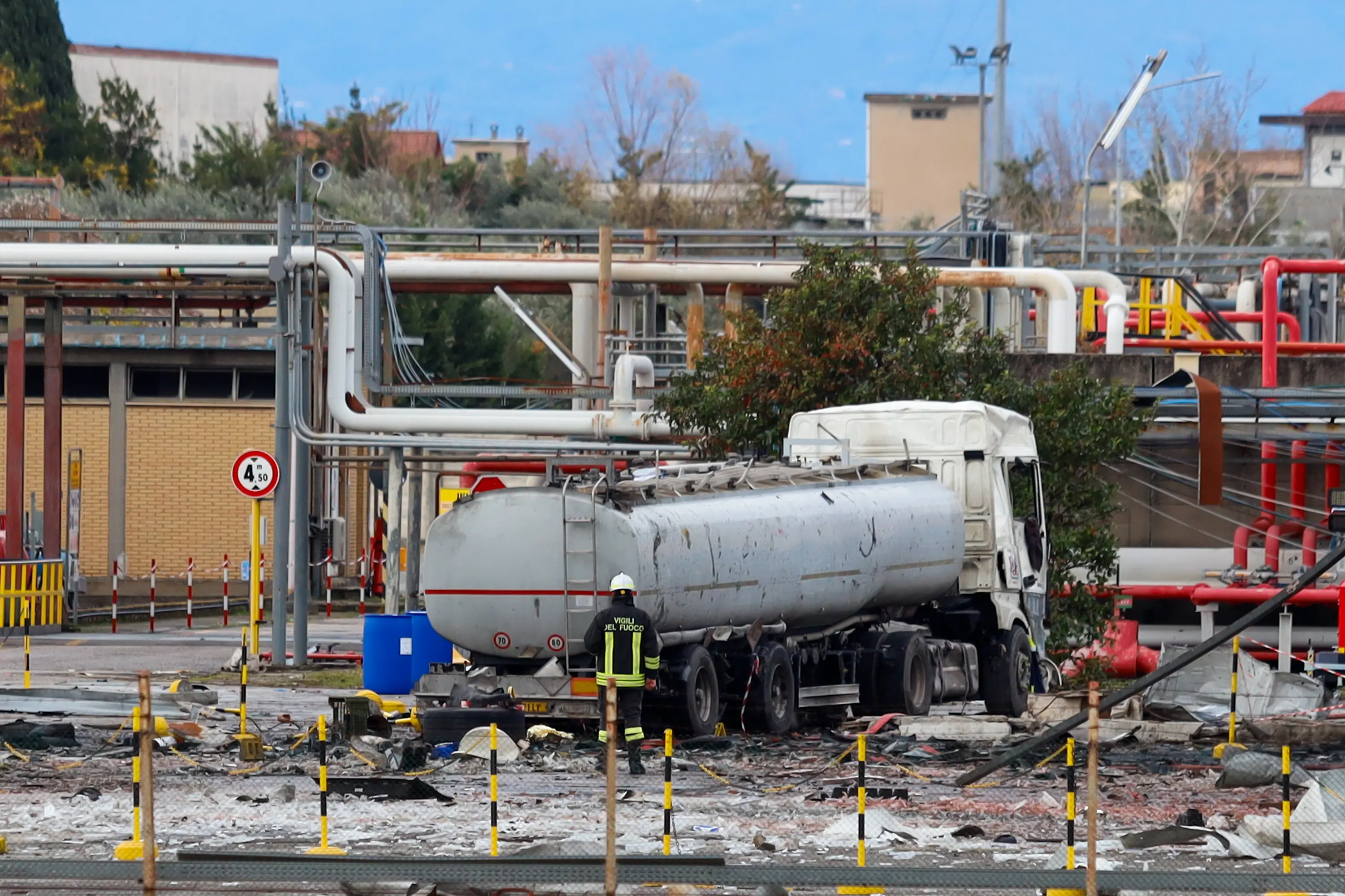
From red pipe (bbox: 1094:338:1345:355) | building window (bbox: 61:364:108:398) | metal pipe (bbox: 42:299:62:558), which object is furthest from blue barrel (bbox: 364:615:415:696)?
building window (bbox: 61:364:108:398)

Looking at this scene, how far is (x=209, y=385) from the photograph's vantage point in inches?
1720

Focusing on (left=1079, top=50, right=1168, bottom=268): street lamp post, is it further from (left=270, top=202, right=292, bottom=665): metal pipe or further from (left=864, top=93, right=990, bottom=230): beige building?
(left=864, top=93, right=990, bottom=230): beige building

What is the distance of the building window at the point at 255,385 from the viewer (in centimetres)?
4331

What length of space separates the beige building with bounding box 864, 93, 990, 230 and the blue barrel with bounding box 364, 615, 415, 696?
117423 mm

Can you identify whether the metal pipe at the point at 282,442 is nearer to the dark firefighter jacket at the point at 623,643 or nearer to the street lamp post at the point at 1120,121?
the dark firefighter jacket at the point at 623,643

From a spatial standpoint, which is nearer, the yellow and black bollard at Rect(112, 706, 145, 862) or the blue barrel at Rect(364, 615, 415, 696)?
the yellow and black bollard at Rect(112, 706, 145, 862)

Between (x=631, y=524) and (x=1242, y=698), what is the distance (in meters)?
7.83

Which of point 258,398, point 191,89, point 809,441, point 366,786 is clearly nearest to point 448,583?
point 366,786

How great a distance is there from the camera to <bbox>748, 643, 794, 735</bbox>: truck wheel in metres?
19.0

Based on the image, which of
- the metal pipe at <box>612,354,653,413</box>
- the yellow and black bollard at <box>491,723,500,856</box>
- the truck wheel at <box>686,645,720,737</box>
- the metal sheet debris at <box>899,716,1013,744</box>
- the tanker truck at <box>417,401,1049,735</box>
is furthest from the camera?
the metal pipe at <box>612,354,653,413</box>

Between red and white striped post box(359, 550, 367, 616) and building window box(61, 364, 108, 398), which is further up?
building window box(61, 364, 108, 398)

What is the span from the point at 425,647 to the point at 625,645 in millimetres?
4664

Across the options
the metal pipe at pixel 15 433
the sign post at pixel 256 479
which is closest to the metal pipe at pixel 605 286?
the sign post at pixel 256 479

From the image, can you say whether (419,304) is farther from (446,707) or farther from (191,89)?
(191,89)
